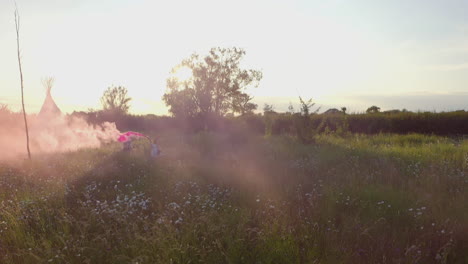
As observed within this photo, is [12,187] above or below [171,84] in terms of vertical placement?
below

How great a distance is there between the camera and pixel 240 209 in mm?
5402

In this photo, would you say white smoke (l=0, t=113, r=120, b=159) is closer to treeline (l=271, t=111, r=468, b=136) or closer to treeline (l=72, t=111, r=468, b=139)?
treeline (l=72, t=111, r=468, b=139)

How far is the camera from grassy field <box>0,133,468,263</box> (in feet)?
12.9

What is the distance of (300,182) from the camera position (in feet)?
24.5

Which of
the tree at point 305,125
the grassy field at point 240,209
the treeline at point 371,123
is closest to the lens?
the grassy field at point 240,209

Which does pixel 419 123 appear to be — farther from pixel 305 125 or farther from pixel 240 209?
pixel 240 209

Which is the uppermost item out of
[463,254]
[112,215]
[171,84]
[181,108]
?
[171,84]

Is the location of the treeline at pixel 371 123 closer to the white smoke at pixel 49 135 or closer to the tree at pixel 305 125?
the tree at pixel 305 125

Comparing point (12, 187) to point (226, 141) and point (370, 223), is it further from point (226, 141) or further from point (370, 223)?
point (226, 141)

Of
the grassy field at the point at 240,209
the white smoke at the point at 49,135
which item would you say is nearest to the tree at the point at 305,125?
the grassy field at the point at 240,209

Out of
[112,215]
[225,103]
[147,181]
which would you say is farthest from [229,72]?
[112,215]

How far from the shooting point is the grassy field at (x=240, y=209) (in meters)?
3.92

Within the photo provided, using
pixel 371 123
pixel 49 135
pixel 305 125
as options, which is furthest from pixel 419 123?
pixel 49 135

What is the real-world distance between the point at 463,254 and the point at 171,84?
1227 inches
